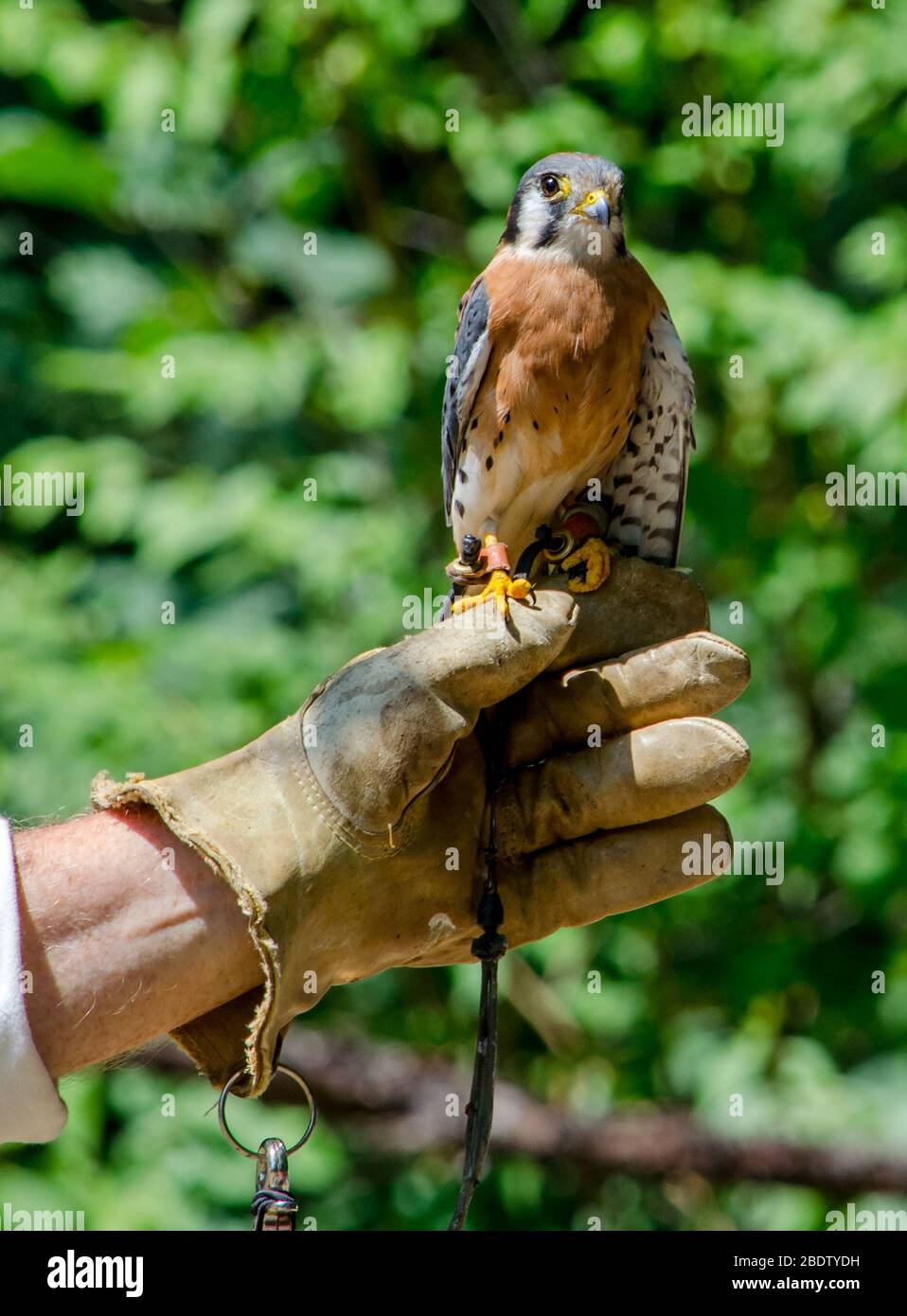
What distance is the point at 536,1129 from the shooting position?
4641 mm

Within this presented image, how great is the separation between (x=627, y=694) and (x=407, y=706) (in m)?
0.44

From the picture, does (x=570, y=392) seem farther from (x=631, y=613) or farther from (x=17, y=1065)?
(x=17, y=1065)

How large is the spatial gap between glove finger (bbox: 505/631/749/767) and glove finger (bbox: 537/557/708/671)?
0.06 meters

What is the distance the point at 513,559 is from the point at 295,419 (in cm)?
232

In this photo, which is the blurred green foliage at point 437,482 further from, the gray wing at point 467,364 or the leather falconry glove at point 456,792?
the leather falconry glove at point 456,792

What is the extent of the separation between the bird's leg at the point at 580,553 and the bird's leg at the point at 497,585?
13cm

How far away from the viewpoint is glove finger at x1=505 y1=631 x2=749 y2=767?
2.43 metres

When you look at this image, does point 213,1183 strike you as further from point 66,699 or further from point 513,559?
point 513,559

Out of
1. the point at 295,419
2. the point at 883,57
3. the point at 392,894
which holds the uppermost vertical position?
the point at 883,57

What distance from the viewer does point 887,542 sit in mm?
4840

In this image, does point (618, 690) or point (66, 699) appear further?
point (66, 699)

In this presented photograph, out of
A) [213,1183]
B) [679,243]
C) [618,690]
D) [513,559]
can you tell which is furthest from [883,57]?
[213,1183]

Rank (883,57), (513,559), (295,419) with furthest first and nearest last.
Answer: (295,419) < (883,57) < (513,559)

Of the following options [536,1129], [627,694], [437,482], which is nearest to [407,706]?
[627,694]
